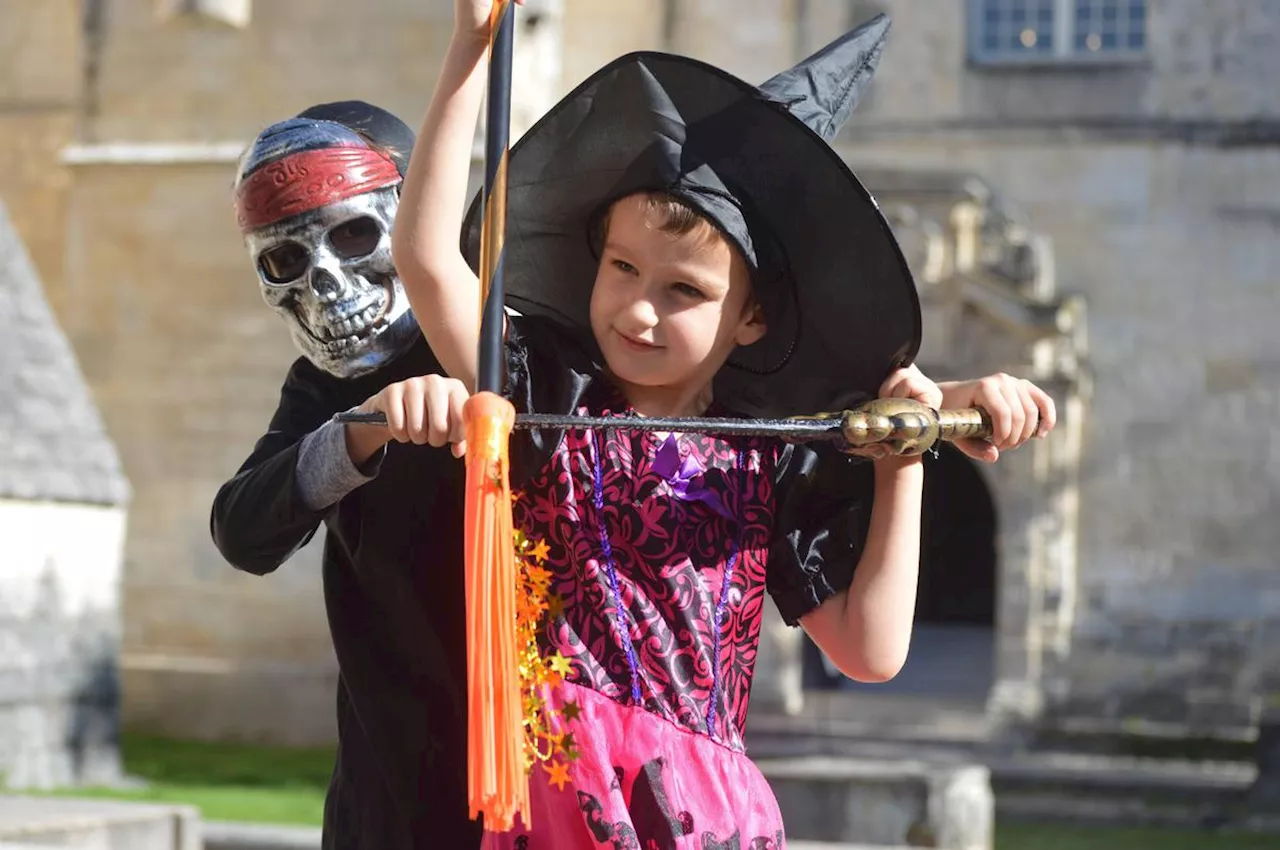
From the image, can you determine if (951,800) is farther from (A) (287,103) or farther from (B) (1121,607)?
(B) (1121,607)

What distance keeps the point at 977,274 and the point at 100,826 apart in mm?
11626

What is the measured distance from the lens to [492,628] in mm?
1839

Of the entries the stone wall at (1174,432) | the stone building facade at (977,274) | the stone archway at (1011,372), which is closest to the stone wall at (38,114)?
the stone building facade at (977,274)

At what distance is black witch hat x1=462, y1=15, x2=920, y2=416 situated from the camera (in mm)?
2133

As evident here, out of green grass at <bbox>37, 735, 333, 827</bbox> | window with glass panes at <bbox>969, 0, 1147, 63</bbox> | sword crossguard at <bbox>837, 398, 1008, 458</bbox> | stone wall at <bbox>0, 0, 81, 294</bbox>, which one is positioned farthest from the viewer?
window with glass panes at <bbox>969, 0, 1147, 63</bbox>

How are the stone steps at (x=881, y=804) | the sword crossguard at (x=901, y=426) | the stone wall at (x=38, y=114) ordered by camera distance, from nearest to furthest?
1. the sword crossguard at (x=901, y=426)
2. the stone steps at (x=881, y=804)
3. the stone wall at (x=38, y=114)

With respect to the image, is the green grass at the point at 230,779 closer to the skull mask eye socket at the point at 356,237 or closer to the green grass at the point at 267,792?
the green grass at the point at 267,792

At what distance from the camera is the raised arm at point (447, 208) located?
207 cm

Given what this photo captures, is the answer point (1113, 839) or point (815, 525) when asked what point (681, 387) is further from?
point (1113, 839)

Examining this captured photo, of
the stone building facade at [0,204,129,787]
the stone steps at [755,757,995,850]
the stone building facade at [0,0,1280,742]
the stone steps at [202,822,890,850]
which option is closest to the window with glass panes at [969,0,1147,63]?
the stone building facade at [0,0,1280,742]

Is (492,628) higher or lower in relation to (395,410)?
lower

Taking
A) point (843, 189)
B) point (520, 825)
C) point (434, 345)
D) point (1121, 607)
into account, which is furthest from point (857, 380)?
point (1121, 607)

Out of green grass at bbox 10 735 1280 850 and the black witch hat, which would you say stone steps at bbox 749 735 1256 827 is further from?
the black witch hat

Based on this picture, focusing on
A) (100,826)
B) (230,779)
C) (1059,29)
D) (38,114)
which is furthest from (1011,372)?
(100,826)
